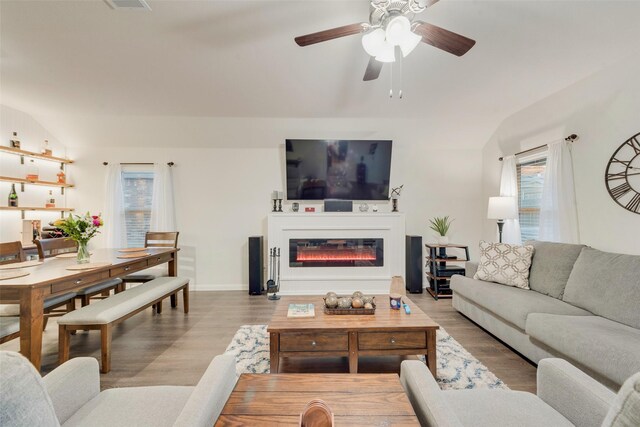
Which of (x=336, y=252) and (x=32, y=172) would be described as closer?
(x=32, y=172)

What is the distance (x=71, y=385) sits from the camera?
1.13 m

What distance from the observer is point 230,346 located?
2518 millimetres

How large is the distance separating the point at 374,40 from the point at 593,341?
7.75 feet

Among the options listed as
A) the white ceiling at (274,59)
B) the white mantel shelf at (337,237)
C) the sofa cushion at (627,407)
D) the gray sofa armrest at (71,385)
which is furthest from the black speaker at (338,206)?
the sofa cushion at (627,407)

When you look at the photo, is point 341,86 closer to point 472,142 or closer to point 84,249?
point 472,142

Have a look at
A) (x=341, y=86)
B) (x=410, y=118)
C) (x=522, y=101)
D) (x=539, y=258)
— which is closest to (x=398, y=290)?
(x=539, y=258)

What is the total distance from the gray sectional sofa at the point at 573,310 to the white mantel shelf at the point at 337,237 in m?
1.38

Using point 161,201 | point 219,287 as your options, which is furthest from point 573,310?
point 161,201

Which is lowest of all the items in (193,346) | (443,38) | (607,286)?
(193,346)

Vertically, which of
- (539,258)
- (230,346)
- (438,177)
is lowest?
(230,346)

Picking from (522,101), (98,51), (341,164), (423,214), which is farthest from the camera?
(423,214)

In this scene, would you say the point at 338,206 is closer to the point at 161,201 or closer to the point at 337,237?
the point at 337,237

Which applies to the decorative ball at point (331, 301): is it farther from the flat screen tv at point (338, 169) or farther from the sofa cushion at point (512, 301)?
the flat screen tv at point (338, 169)

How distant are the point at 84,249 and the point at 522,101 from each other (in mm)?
5322
